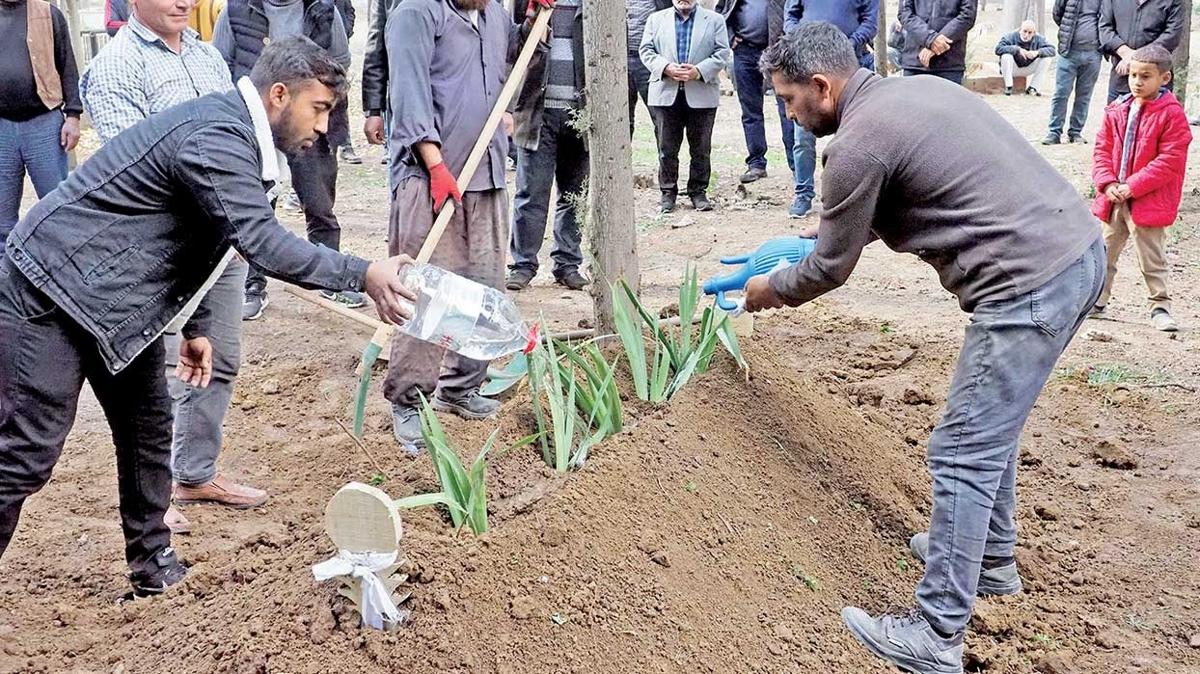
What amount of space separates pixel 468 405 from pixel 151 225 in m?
1.95

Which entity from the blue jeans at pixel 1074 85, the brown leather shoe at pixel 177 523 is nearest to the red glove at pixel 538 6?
the brown leather shoe at pixel 177 523

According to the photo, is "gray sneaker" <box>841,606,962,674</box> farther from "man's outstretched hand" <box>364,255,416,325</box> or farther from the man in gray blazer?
the man in gray blazer

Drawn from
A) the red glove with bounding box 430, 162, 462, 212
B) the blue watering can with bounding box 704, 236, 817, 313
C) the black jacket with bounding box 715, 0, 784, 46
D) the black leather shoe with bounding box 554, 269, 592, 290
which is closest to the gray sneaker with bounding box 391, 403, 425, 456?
the red glove with bounding box 430, 162, 462, 212

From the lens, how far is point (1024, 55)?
51.3 feet

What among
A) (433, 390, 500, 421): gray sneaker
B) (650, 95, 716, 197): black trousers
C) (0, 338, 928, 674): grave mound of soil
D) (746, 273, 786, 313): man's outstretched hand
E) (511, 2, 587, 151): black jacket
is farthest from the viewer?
(650, 95, 716, 197): black trousers

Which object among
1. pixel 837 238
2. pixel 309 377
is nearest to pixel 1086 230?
pixel 837 238

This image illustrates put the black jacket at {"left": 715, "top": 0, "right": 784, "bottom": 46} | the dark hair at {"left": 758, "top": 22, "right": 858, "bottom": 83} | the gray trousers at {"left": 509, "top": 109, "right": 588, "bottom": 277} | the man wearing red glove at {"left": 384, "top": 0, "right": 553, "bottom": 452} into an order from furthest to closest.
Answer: the black jacket at {"left": 715, "top": 0, "right": 784, "bottom": 46}
the gray trousers at {"left": 509, "top": 109, "right": 588, "bottom": 277}
the man wearing red glove at {"left": 384, "top": 0, "right": 553, "bottom": 452}
the dark hair at {"left": 758, "top": 22, "right": 858, "bottom": 83}

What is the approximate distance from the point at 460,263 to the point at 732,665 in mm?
2184

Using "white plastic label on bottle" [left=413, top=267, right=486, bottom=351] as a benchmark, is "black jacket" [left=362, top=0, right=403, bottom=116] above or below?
above

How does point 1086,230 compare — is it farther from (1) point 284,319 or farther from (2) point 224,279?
(1) point 284,319

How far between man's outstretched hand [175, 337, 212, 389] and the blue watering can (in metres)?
1.68

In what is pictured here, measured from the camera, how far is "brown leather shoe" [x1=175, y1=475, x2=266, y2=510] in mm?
4047

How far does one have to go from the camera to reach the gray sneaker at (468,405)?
4.58 meters

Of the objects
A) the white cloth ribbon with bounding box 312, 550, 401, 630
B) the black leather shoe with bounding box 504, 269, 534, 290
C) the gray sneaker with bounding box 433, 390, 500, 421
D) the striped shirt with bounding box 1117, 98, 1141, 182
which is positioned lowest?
the black leather shoe with bounding box 504, 269, 534, 290
